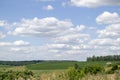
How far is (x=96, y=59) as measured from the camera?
140 meters

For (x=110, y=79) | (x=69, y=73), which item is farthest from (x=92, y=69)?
(x=110, y=79)

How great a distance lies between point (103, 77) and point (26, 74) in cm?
621

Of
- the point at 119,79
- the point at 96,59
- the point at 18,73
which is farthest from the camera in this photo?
the point at 96,59

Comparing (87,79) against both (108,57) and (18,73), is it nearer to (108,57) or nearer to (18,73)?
(18,73)

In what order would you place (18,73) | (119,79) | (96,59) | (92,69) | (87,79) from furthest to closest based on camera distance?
(96,59) < (92,69) < (18,73) < (87,79) < (119,79)

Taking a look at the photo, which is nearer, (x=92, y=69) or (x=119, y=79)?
(x=119, y=79)

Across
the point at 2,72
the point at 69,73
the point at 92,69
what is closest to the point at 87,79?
the point at 69,73

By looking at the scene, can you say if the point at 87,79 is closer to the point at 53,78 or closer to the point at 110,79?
the point at 110,79

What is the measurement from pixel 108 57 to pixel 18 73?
122590 millimetres

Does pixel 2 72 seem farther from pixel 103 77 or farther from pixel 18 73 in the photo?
pixel 103 77

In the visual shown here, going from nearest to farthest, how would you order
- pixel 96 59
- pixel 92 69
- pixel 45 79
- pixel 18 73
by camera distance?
pixel 45 79 → pixel 18 73 → pixel 92 69 → pixel 96 59

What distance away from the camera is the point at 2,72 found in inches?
855

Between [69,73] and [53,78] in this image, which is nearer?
[53,78]

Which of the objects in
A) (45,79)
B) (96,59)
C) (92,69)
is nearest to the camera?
(45,79)
